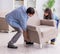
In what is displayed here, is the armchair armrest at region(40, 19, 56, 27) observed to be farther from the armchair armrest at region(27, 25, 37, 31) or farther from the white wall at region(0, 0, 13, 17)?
the white wall at region(0, 0, 13, 17)

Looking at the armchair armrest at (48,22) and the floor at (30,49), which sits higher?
the armchair armrest at (48,22)


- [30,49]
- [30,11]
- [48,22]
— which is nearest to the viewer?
[30,11]

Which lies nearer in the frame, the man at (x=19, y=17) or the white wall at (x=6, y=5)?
the man at (x=19, y=17)

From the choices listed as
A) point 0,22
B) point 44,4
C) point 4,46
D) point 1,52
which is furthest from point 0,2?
point 1,52

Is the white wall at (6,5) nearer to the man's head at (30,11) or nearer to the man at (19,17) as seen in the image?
the man at (19,17)

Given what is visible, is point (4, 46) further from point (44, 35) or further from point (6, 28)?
point (6, 28)

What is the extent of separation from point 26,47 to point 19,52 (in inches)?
17.8

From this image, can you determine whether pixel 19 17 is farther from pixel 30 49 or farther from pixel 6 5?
pixel 6 5

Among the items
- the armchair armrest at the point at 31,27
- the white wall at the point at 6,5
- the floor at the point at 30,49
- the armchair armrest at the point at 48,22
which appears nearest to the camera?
the floor at the point at 30,49

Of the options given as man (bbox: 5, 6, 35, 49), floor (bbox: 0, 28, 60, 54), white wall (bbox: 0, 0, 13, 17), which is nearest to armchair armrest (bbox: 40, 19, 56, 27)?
floor (bbox: 0, 28, 60, 54)

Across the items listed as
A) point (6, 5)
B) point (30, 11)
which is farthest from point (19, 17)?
point (6, 5)

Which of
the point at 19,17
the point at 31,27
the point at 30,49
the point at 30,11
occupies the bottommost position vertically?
the point at 30,49

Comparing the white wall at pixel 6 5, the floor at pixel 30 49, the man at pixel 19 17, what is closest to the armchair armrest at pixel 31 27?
the man at pixel 19 17

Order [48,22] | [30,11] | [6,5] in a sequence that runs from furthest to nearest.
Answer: [6,5] < [48,22] < [30,11]
